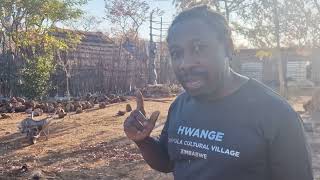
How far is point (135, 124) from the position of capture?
175cm

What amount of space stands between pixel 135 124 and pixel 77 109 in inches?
397

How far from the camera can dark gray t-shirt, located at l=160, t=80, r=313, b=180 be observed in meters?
1.44

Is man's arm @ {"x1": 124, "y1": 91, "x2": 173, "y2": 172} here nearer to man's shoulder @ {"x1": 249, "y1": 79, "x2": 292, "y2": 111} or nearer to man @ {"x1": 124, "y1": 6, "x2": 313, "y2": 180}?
man @ {"x1": 124, "y1": 6, "x2": 313, "y2": 180}

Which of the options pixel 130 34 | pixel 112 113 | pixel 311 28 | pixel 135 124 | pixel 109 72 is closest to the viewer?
pixel 135 124

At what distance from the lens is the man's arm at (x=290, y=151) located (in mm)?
1428

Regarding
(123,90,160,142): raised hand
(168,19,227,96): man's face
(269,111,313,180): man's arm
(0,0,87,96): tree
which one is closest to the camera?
(269,111,313,180): man's arm

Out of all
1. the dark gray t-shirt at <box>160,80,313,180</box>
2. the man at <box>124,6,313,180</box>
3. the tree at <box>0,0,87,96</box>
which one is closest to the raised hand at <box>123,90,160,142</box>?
the man at <box>124,6,313,180</box>

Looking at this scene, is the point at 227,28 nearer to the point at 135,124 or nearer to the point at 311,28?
the point at 135,124

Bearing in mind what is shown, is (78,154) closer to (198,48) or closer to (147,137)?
(147,137)

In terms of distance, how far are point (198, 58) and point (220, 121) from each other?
23 centimetres

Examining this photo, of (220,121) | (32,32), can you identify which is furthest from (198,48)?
(32,32)

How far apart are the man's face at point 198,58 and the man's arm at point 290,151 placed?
267 millimetres

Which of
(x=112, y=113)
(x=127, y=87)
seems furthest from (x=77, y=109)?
(x=127, y=87)

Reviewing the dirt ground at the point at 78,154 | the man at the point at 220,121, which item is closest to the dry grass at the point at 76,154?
the dirt ground at the point at 78,154
